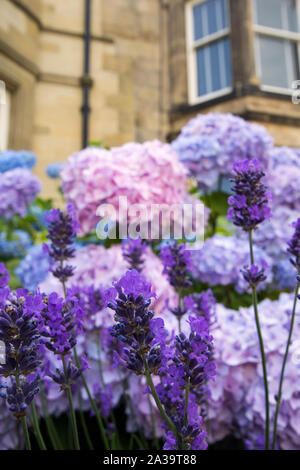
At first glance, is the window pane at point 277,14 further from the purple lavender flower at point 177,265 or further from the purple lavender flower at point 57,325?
the purple lavender flower at point 57,325

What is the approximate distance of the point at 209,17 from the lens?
5.28 metres

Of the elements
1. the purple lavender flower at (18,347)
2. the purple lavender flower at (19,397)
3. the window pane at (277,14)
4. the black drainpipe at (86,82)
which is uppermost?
the window pane at (277,14)

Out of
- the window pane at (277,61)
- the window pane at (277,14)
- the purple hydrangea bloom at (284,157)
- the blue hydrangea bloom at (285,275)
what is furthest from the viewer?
Result: the window pane at (277,14)

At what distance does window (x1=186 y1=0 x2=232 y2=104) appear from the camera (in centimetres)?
506

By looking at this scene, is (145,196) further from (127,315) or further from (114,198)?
(127,315)

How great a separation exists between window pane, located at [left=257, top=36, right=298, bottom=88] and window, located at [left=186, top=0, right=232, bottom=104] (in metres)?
0.42

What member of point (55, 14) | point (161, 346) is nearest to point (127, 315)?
point (161, 346)

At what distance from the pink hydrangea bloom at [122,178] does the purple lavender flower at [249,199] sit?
405mm

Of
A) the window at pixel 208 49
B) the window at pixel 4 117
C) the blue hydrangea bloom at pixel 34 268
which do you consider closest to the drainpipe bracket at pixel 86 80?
the window at pixel 4 117

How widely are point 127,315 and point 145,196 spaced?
58 cm

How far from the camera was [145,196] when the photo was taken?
3.06 ft

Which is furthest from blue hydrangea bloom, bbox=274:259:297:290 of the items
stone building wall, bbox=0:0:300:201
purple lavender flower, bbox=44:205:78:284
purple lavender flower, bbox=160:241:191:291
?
stone building wall, bbox=0:0:300:201

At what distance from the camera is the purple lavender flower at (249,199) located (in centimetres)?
54
